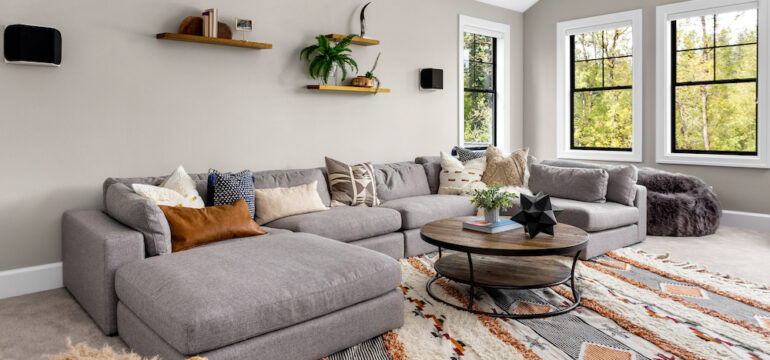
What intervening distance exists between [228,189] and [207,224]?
488 millimetres

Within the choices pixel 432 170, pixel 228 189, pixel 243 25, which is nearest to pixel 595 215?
pixel 432 170

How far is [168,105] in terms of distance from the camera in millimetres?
4000

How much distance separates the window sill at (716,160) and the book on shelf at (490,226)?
125 inches

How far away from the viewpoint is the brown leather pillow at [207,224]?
3008 mm

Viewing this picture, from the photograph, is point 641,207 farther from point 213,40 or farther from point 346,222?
point 213,40

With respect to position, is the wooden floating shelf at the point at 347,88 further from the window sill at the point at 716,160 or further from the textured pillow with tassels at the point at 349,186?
the window sill at the point at 716,160

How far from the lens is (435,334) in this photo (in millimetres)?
2662

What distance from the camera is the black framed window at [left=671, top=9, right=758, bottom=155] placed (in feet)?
Result: 17.5

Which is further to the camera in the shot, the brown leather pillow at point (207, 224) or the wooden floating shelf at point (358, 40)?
the wooden floating shelf at point (358, 40)

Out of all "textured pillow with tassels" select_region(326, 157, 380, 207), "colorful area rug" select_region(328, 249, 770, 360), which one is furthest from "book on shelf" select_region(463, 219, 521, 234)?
"textured pillow with tassels" select_region(326, 157, 380, 207)

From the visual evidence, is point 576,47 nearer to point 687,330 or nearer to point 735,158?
point 735,158

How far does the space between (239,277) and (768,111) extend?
5.26 metres

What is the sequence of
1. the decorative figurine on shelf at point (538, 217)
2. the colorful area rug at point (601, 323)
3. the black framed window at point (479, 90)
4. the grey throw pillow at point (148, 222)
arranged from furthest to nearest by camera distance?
the black framed window at point (479, 90), the decorative figurine on shelf at point (538, 217), the grey throw pillow at point (148, 222), the colorful area rug at point (601, 323)

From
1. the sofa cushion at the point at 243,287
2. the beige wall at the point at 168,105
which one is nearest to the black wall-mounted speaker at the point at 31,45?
the beige wall at the point at 168,105
